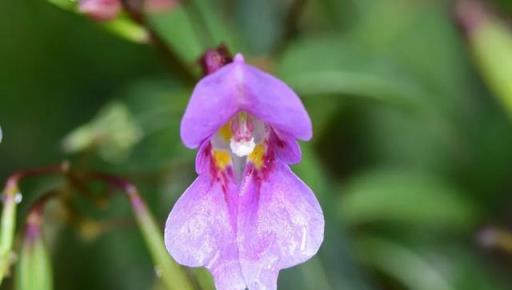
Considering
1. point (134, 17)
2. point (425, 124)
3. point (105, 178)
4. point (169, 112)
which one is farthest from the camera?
point (425, 124)

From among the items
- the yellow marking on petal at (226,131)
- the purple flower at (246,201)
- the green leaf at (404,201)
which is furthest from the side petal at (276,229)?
the green leaf at (404,201)

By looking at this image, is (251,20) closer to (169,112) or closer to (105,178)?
(169,112)

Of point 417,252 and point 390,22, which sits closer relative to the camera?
point 417,252

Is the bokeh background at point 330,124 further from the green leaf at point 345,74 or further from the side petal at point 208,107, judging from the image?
the side petal at point 208,107

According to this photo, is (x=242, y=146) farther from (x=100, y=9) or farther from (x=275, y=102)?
(x=100, y=9)

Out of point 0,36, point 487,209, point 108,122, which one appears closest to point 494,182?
point 487,209

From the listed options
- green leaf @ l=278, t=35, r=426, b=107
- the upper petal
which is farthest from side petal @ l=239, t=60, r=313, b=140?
green leaf @ l=278, t=35, r=426, b=107

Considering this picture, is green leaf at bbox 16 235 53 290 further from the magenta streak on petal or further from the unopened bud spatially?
the unopened bud
